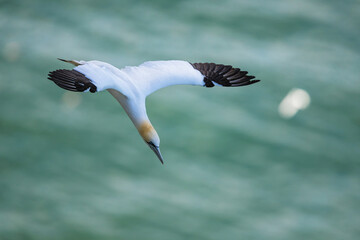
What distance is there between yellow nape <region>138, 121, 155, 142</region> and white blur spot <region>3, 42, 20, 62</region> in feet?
37.3

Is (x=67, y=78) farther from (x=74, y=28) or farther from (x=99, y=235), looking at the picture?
(x=74, y=28)

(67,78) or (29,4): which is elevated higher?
(29,4)

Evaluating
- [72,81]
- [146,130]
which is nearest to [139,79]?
[146,130]

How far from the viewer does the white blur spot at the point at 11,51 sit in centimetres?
1939

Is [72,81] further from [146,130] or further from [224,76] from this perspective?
[224,76]

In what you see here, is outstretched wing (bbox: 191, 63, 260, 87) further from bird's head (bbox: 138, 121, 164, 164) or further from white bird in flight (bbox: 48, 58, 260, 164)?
bird's head (bbox: 138, 121, 164, 164)

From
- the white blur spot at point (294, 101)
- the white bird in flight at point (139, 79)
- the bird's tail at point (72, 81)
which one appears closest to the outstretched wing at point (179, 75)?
the white bird in flight at point (139, 79)

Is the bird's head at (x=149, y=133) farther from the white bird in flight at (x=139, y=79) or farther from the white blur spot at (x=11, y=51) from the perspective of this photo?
the white blur spot at (x=11, y=51)

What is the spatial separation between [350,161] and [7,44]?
423 inches

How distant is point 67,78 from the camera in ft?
25.2

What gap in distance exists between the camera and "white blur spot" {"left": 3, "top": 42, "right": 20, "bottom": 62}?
763 inches

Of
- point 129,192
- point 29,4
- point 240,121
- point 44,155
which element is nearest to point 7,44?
point 29,4

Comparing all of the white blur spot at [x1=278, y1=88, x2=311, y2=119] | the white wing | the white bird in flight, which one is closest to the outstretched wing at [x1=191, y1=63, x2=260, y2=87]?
the white bird in flight

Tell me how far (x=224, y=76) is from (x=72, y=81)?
9.36 feet
